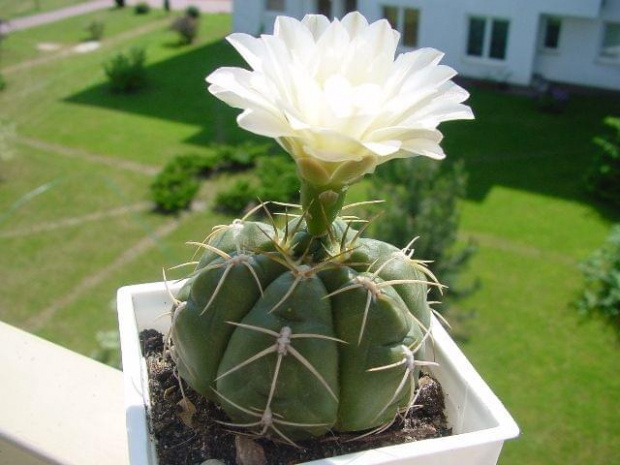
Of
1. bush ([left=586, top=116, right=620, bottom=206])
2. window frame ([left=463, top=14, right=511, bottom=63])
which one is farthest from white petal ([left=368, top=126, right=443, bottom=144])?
window frame ([left=463, top=14, right=511, bottom=63])

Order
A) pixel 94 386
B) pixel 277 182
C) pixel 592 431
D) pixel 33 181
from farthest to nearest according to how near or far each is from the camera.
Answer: pixel 33 181, pixel 277 182, pixel 592 431, pixel 94 386

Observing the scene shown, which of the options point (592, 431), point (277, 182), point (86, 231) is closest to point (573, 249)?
point (592, 431)

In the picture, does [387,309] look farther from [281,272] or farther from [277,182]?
[277,182]

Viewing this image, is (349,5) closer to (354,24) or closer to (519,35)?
(519,35)

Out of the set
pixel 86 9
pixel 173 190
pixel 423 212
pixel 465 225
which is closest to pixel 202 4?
pixel 86 9

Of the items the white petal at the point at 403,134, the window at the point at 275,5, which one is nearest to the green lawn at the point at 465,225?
the white petal at the point at 403,134

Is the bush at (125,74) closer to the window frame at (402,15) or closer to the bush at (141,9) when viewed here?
the window frame at (402,15)

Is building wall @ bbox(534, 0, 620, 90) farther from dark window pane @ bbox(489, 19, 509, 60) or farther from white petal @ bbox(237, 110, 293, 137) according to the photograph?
white petal @ bbox(237, 110, 293, 137)
